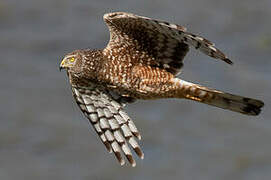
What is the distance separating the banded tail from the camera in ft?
47.1

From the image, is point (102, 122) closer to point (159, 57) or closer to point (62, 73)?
point (159, 57)

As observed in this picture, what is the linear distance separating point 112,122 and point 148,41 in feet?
3.78

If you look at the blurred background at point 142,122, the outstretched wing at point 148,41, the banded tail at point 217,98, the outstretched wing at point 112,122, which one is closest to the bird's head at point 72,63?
the outstretched wing at point 148,41

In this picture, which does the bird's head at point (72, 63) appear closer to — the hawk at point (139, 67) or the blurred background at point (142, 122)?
the hawk at point (139, 67)

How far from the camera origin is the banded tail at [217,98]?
47.1 feet

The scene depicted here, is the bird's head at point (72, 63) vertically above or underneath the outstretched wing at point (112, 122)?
above

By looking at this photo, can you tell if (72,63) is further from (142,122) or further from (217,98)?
(142,122)

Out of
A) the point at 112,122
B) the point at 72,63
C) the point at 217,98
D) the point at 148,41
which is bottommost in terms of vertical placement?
the point at 112,122

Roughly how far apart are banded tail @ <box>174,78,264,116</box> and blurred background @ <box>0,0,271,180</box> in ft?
18.3

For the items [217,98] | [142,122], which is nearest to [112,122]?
[217,98]

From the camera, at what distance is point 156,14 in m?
22.1

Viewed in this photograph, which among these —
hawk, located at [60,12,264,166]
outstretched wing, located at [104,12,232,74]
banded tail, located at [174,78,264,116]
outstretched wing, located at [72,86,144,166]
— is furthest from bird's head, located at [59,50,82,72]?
banded tail, located at [174,78,264,116]

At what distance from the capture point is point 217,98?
14438mm

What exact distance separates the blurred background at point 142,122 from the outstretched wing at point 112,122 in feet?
16.4
